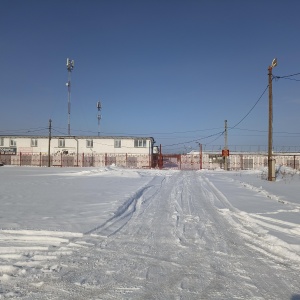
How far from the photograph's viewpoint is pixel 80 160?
47594 mm

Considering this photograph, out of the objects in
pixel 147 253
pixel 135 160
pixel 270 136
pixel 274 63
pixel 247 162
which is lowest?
pixel 147 253

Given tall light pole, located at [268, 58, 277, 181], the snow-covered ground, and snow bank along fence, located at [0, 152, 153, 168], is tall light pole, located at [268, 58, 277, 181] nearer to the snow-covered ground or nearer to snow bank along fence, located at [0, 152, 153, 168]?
the snow-covered ground

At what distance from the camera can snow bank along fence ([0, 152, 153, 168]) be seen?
4578cm

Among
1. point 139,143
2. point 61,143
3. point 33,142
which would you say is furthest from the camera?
point 33,142

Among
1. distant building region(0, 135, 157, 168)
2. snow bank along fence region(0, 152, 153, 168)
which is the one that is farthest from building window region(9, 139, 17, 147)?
snow bank along fence region(0, 152, 153, 168)

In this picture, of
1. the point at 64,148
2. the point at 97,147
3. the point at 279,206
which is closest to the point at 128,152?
the point at 97,147

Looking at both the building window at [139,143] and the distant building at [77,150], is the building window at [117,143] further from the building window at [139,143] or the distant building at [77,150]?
the building window at [139,143]

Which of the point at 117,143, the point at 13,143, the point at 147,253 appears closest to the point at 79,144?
the point at 117,143

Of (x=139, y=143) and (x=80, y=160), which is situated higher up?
(x=139, y=143)

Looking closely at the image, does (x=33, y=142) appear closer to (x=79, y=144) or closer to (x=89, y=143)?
(x=79, y=144)

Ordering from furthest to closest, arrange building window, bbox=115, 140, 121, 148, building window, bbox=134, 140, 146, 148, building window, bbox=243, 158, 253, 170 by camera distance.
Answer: building window, bbox=115, 140, 121, 148 < building window, bbox=243, 158, 253, 170 < building window, bbox=134, 140, 146, 148

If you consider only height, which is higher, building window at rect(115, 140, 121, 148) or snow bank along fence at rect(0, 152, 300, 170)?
building window at rect(115, 140, 121, 148)

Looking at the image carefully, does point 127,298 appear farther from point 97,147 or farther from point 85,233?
point 97,147

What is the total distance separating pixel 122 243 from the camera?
5.47 metres
